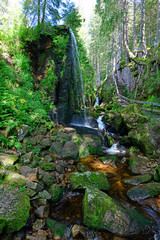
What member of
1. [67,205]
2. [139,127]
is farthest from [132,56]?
[67,205]

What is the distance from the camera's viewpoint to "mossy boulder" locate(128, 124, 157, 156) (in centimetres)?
707

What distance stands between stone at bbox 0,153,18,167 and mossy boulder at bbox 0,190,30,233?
1324mm

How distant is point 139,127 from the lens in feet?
27.6

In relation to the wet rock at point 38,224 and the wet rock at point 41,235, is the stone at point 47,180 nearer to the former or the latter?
the wet rock at point 38,224

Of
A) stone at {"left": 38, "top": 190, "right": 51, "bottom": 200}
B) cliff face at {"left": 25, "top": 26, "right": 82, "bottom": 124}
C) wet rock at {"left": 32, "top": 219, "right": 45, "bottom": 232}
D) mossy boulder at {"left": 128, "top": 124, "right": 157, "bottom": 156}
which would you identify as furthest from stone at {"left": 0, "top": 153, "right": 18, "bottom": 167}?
mossy boulder at {"left": 128, "top": 124, "right": 157, "bottom": 156}

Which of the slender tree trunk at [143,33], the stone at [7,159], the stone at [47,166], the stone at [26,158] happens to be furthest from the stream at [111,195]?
the slender tree trunk at [143,33]

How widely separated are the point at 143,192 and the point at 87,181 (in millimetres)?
1982

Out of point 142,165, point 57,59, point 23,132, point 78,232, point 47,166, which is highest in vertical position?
point 57,59

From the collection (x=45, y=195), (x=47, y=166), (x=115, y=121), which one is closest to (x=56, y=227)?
(x=45, y=195)

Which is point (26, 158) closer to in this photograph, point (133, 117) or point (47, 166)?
point (47, 166)

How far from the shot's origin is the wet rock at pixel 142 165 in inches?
240

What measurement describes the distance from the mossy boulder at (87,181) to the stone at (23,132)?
10.0 ft

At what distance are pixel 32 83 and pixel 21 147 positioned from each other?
5.99 m

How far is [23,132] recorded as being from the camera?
20.7 feet
